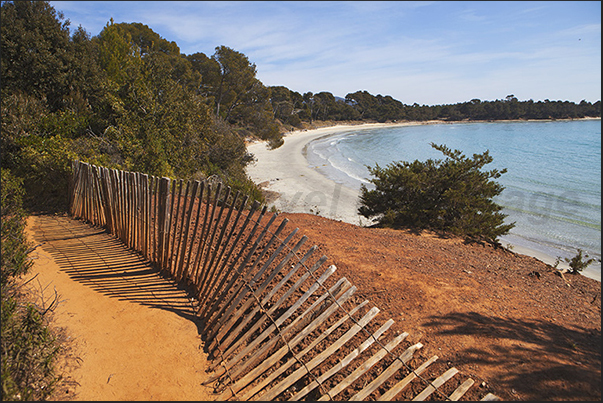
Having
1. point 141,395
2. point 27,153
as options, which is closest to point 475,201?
point 141,395

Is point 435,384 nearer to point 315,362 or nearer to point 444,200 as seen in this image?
point 315,362

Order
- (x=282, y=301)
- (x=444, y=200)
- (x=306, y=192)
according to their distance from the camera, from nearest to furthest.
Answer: (x=282, y=301) < (x=444, y=200) < (x=306, y=192)

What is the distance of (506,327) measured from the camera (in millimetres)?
3648

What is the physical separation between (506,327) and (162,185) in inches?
176

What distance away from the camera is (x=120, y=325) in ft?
12.8

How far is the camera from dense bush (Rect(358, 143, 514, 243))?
9203 millimetres

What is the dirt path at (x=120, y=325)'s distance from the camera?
123 inches

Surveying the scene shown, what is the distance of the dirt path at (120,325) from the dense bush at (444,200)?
7.10 m

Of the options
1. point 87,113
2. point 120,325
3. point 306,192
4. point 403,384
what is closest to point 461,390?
point 403,384

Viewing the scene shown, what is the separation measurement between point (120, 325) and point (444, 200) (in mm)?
8868

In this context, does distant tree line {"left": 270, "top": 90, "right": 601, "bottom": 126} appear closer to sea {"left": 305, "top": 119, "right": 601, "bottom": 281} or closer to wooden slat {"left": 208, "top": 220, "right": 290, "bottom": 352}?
sea {"left": 305, "top": 119, "right": 601, "bottom": 281}

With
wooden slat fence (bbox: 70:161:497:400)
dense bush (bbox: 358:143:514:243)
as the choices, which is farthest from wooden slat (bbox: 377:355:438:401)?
dense bush (bbox: 358:143:514:243)

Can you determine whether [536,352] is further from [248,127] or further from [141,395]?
[248,127]

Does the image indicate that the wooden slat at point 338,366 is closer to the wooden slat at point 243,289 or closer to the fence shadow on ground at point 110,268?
the wooden slat at point 243,289
